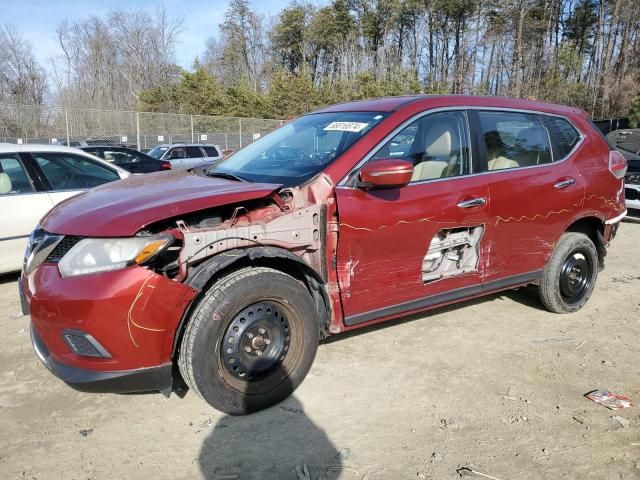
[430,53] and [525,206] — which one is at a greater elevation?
[430,53]

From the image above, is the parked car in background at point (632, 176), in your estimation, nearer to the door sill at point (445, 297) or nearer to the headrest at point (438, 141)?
the door sill at point (445, 297)

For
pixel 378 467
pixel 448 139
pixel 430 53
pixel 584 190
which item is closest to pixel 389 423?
pixel 378 467

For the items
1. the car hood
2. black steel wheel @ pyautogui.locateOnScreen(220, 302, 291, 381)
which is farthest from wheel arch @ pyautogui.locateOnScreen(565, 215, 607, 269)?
the car hood

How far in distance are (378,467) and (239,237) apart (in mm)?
1372

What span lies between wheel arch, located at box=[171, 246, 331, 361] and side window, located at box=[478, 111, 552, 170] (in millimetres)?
1691

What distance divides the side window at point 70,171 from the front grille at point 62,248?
338cm

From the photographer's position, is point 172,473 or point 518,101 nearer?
point 172,473

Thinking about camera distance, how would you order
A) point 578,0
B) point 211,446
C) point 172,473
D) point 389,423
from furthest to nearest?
point 578,0
point 389,423
point 211,446
point 172,473

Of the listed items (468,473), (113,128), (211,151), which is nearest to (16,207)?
(468,473)

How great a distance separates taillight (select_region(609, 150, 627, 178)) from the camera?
4582mm

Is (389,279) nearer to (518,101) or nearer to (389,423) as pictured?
(389,423)

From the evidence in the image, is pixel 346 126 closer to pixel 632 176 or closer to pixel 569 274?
pixel 569 274

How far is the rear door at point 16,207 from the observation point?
5230 mm

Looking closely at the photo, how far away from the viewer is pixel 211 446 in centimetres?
263
